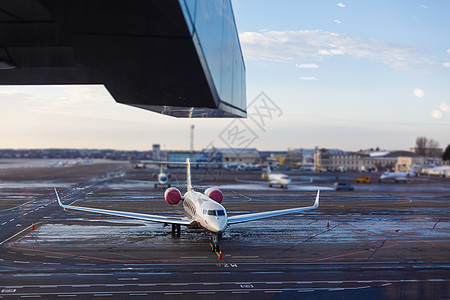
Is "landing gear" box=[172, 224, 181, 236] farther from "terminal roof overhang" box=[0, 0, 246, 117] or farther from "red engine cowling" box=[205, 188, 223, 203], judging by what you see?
"terminal roof overhang" box=[0, 0, 246, 117]

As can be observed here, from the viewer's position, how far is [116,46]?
49.3ft

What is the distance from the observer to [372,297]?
16.6 metres

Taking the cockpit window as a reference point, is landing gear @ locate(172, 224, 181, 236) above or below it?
below

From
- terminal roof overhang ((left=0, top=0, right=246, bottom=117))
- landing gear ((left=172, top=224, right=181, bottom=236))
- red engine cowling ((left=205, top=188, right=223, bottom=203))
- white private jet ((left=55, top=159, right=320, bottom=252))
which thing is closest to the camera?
terminal roof overhang ((left=0, top=0, right=246, bottom=117))

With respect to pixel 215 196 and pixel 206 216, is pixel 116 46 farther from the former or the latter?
pixel 215 196

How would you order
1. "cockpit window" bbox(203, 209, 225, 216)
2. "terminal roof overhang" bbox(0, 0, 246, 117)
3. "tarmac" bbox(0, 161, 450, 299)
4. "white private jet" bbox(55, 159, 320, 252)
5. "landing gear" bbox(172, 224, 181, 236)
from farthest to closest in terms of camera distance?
1. "landing gear" bbox(172, 224, 181, 236)
2. "cockpit window" bbox(203, 209, 225, 216)
3. "white private jet" bbox(55, 159, 320, 252)
4. "tarmac" bbox(0, 161, 450, 299)
5. "terminal roof overhang" bbox(0, 0, 246, 117)

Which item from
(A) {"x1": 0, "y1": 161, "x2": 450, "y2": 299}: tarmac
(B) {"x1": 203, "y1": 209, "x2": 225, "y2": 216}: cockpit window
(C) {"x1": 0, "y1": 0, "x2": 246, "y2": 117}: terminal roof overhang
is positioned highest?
(C) {"x1": 0, "y1": 0, "x2": 246, "y2": 117}: terminal roof overhang

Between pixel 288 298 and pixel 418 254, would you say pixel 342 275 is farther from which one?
pixel 418 254

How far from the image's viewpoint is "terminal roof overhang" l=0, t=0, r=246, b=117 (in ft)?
40.4

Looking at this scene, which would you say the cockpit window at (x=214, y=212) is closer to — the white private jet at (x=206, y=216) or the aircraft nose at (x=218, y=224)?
the white private jet at (x=206, y=216)

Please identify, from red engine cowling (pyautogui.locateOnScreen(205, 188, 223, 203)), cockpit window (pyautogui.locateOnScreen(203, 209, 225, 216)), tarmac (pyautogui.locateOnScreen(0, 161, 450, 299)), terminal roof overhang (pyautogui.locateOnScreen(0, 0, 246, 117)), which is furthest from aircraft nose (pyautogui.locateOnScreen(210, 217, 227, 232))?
terminal roof overhang (pyautogui.locateOnScreen(0, 0, 246, 117))

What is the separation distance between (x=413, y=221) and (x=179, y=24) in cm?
3299

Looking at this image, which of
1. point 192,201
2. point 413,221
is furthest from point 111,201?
point 413,221

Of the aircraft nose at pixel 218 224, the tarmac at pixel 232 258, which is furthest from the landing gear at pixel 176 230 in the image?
the aircraft nose at pixel 218 224
